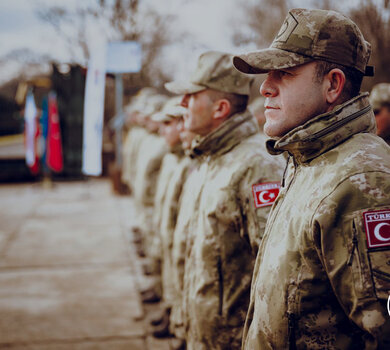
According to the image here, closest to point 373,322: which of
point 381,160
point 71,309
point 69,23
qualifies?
point 381,160

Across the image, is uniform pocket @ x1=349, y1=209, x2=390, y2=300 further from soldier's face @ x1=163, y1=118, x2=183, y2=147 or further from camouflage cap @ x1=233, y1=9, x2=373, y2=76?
soldier's face @ x1=163, y1=118, x2=183, y2=147

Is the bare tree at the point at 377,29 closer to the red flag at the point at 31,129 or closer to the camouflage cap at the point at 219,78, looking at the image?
the camouflage cap at the point at 219,78

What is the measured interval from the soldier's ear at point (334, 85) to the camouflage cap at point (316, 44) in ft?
0.14

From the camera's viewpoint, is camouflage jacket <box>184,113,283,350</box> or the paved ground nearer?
camouflage jacket <box>184,113,283,350</box>

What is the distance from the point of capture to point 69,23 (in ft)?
68.4

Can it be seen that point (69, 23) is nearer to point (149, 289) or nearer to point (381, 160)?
point (149, 289)

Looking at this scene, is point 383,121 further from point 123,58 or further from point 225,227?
point 123,58

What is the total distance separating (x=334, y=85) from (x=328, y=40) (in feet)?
0.51

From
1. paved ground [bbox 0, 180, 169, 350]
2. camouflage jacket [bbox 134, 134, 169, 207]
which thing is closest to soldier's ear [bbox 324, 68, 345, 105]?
paved ground [bbox 0, 180, 169, 350]

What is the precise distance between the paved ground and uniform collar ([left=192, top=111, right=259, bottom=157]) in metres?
2.22

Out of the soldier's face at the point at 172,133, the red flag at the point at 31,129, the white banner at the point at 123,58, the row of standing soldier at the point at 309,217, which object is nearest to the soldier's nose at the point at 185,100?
the row of standing soldier at the point at 309,217

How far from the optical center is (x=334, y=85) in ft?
5.50

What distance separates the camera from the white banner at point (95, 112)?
233 inches

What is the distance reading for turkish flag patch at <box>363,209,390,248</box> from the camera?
1.38 metres
